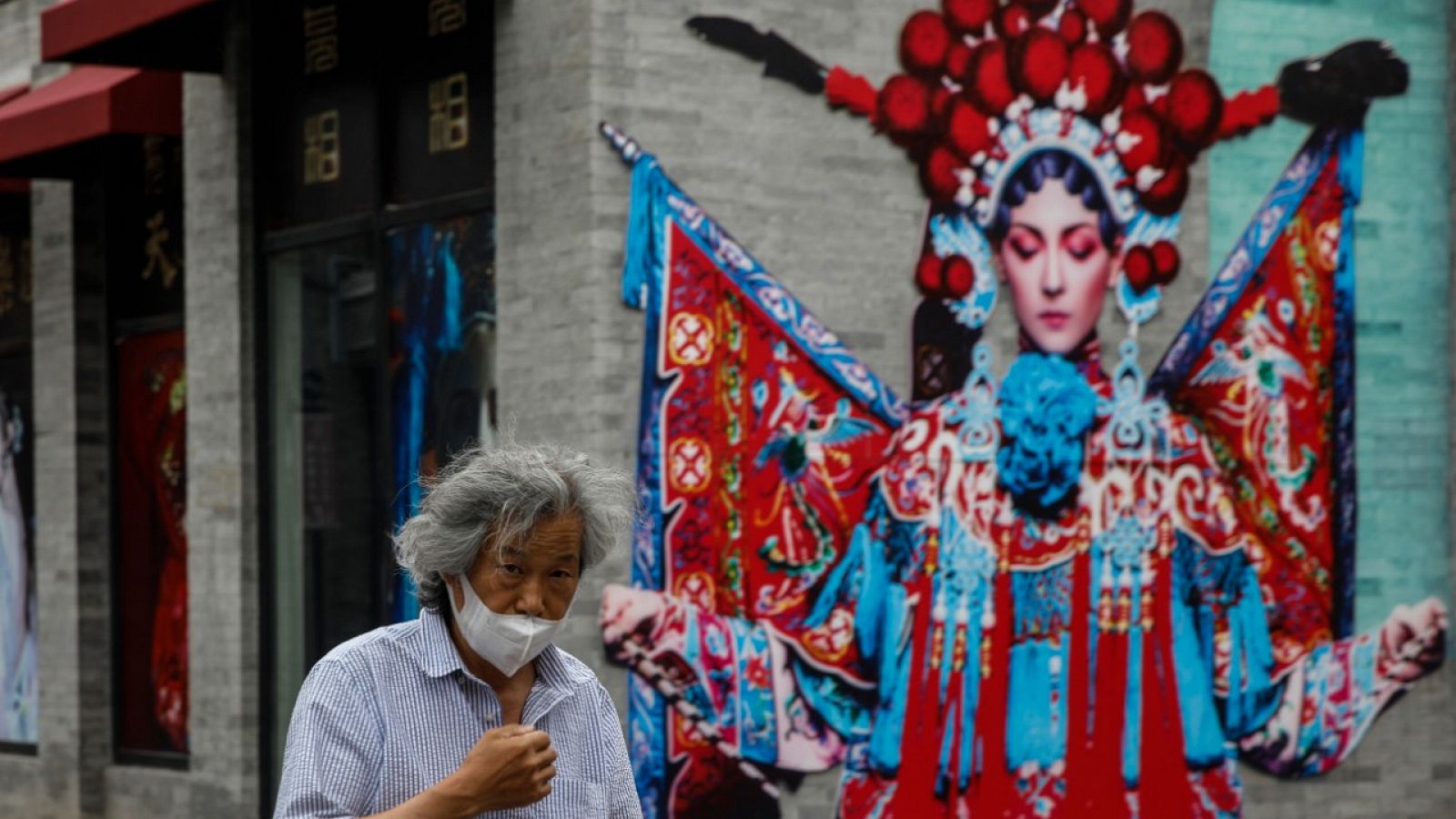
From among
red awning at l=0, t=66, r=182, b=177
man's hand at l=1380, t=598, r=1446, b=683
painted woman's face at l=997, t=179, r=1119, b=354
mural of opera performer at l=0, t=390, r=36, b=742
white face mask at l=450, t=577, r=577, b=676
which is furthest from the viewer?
mural of opera performer at l=0, t=390, r=36, b=742

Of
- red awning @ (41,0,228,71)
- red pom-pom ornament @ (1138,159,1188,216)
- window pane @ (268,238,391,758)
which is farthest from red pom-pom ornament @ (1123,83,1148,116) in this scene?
red awning @ (41,0,228,71)

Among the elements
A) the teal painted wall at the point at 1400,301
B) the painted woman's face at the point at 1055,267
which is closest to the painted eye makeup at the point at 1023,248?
the painted woman's face at the point at 1055,267

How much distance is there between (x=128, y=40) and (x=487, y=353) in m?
2.68

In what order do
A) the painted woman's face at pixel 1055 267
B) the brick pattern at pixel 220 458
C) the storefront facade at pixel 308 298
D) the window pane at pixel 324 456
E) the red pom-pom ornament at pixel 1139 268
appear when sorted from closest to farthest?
the storefront facade at pixel 308 298 → the painted woman's face at pixel 1055 267 → the red pom-pom ornament at pixel 1139 268 → the window pane at pixel 324 456 → the brick pattern at pixel 220 458

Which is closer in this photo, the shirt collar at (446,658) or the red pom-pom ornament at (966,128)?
the shirt collar at (446,658)

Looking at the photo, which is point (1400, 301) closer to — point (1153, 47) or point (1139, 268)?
point (1139, 268)

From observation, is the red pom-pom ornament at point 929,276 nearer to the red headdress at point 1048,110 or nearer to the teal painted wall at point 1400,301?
the red headdress at point 1048,110

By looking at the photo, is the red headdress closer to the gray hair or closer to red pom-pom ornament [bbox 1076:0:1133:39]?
red pom-pom ornament [bbox 1076:0:1133:39]

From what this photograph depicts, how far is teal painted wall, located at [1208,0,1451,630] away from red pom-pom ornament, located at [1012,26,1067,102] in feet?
3.99

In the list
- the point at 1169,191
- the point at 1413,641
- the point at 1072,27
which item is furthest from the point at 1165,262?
the point at 1413,641

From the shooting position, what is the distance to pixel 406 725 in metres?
3.76

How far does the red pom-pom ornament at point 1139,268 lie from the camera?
1120 cm

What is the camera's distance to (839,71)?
418 inches

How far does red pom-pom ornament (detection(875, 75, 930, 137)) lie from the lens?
10.7m
